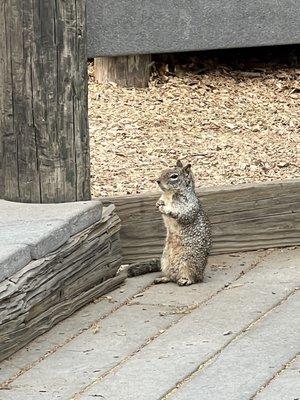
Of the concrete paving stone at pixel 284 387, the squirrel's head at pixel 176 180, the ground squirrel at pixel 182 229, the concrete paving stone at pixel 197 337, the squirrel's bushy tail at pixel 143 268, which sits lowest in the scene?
the concrete paving stone at pixel 284 387

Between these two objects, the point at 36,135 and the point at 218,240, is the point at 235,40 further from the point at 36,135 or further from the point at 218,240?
the point at 36,135

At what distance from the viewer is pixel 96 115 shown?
310 inches

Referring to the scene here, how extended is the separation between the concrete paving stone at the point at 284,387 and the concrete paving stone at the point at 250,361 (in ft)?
0.12

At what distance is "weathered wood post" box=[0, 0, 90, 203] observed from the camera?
6086mm

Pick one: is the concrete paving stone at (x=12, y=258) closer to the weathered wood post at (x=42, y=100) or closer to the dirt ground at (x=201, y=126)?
the weathered wood post at (x=42, y=100)

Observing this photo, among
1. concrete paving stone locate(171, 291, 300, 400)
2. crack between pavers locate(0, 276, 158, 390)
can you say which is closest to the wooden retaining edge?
crack between pavers locate(0, 276, 158, 390)

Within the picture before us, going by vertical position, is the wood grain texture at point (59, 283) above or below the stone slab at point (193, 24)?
below

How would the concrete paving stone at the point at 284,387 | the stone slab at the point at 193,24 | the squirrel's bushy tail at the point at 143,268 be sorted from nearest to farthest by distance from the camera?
the concrete paving stone at the point at 284,387 < the squirrel's bushy tail at the point at 143,268 < the stone slab at the point at 193,24

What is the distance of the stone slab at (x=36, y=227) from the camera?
5.47 meters

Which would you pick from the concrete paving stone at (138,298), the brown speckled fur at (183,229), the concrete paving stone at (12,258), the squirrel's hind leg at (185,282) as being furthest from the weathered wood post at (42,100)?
the concrete paving stone at (12,258)

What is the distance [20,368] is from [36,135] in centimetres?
127

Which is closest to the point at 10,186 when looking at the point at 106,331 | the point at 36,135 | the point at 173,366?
the point at 36,135

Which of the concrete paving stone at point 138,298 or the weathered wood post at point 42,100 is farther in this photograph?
the weathered wood post at point 42,100

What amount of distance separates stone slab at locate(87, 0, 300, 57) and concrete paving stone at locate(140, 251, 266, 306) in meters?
1.25
